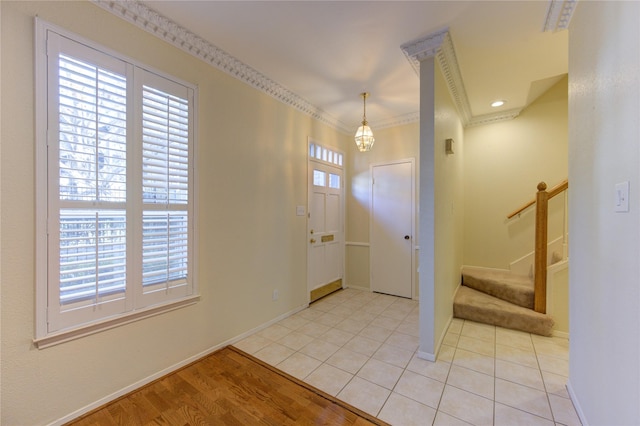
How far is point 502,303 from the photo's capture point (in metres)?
3.08

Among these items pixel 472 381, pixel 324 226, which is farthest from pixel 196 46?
pixel 472 381

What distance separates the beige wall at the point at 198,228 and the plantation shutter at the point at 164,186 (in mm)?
151

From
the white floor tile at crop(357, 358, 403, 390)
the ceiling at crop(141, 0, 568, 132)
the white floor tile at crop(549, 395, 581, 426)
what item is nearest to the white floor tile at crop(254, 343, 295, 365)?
the white floor tile at crop(357, 358, 403, 390)

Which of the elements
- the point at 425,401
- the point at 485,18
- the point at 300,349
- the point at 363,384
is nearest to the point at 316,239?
the point at 300,349

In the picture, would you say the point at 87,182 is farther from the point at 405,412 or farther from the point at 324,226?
the point at 324,226

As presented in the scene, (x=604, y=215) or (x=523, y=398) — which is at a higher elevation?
(x=604, y=215)

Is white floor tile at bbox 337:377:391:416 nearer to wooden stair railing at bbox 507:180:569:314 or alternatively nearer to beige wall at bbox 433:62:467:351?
beige wall at bbox 433:62:467:351

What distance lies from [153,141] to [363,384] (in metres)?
2.52

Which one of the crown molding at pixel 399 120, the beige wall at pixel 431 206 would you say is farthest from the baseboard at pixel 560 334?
the crown molding at pixel 399 120

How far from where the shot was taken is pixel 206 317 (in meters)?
2.34

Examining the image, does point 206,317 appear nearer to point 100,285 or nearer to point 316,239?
point 100,285

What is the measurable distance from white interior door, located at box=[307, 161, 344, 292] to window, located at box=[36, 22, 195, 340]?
1820mm

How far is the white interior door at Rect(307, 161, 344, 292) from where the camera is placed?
12.1 ft

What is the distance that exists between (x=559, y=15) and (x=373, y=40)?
135 cm
